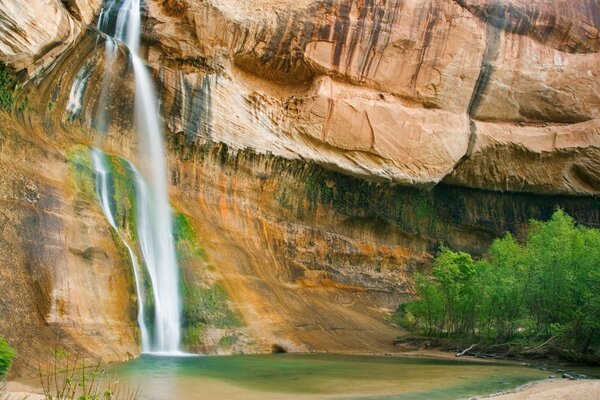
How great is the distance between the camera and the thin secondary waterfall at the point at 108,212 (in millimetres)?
17609

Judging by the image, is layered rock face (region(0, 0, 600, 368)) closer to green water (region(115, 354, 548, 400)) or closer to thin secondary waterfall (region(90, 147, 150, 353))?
A: thin secondary waterfall (region(90, 147, 150, 353))

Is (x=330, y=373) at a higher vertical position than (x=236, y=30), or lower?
lower

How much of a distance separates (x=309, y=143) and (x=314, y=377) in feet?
52.5

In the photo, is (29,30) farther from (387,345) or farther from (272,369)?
(387,345)

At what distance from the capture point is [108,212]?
64.4ft

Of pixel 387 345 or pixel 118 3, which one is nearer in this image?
pixel 387 345

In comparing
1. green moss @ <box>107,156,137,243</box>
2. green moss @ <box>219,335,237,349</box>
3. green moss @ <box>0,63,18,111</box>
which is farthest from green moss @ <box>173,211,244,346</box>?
green moss @ <box>0,63,18,111</box>

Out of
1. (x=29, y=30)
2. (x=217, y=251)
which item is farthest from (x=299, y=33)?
(x=29, y=30)

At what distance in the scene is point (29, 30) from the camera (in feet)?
60.0

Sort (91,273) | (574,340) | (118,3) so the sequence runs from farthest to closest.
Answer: (118,3) → (574,340) → (91,273)

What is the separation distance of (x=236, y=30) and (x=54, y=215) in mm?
12286

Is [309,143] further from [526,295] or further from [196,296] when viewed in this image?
[526,295]

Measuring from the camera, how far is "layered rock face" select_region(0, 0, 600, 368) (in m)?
18.3

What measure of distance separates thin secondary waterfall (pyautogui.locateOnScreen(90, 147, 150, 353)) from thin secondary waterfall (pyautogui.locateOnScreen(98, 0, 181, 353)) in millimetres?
377
